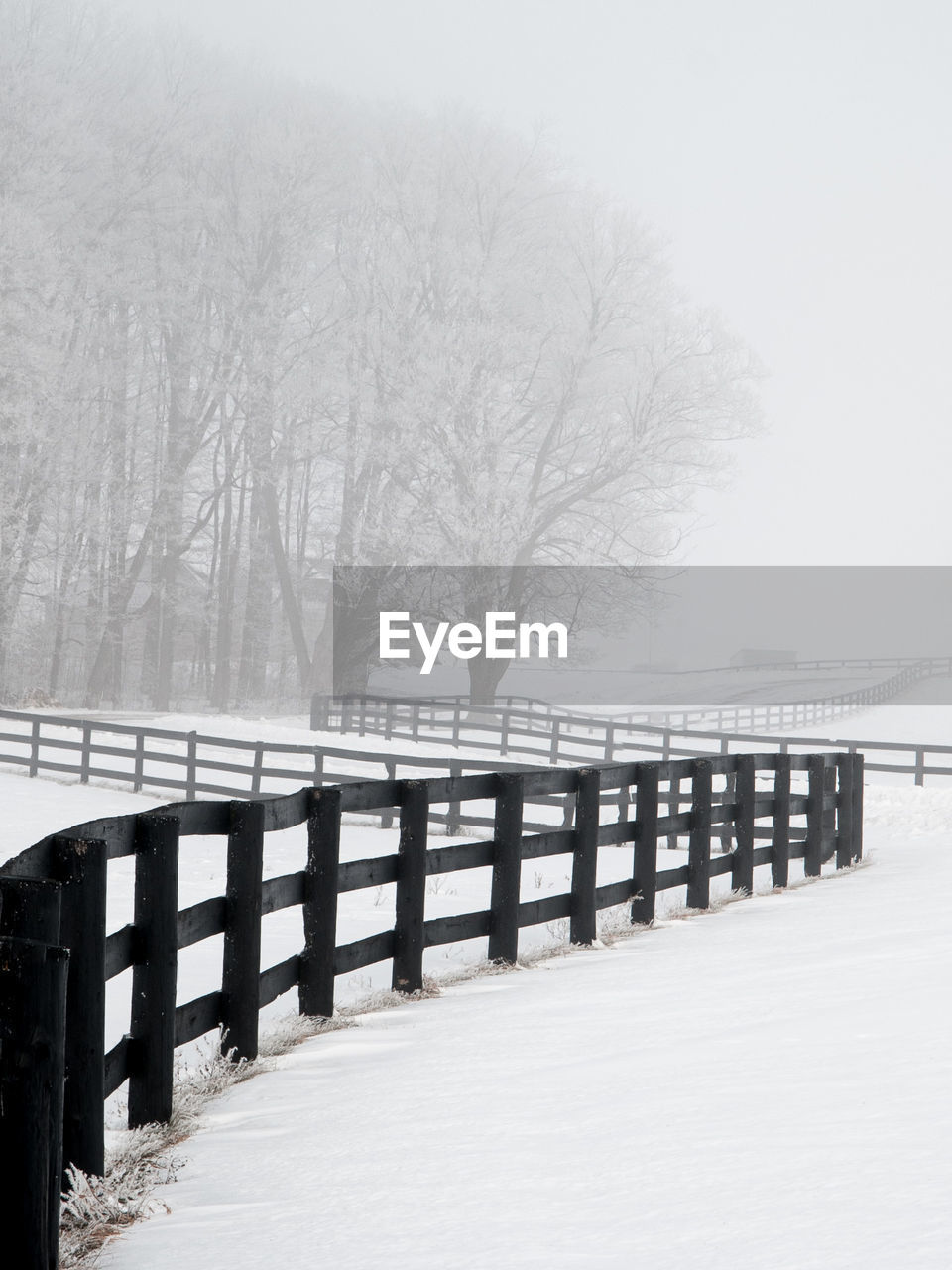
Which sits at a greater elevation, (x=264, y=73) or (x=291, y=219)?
(x=264, y=73)

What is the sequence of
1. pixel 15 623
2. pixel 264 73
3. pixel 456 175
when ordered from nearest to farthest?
1. pixel 15 623
2. pixel 456 175
3. pixel 264 73

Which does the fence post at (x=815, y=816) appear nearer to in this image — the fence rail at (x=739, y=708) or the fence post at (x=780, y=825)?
the fence post at (x=780, y=825)

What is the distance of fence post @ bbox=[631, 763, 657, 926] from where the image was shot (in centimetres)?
858

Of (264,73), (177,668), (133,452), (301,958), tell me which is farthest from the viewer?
(177,668)

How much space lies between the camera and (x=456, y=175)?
35125mm

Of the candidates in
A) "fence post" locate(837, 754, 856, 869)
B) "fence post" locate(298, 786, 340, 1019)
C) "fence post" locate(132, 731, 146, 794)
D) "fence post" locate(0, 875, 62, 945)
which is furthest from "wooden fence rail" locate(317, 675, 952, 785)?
"fence post" locate(0, 875, 62, 945)

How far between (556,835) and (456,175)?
100ft

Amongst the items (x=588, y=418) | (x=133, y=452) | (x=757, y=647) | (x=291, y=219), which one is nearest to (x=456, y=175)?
(x=291, y=219)

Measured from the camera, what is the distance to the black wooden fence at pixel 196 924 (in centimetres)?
307

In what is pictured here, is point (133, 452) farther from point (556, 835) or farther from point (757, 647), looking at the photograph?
point (757, 647)

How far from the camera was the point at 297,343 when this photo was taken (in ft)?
120

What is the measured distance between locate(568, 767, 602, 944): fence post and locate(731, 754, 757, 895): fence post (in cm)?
227

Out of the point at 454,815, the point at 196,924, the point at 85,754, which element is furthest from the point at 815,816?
the point at 85,754

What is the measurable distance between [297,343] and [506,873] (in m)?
31.3
